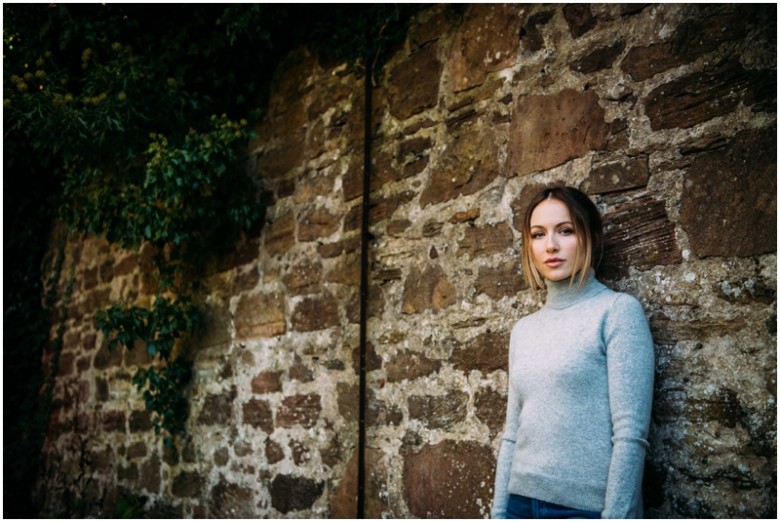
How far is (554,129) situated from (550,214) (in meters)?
0.57

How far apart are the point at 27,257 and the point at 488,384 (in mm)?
5660

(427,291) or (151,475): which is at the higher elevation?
(427,291)

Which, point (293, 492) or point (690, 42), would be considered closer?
point (690, 42)

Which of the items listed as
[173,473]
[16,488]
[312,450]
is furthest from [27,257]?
[312,450]

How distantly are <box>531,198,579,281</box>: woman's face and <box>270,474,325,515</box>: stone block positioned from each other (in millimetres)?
1843

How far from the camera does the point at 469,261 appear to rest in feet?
9.45

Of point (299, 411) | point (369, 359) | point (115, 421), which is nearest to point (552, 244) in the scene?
point (369, 359)

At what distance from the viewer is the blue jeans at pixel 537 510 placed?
1.94 meters

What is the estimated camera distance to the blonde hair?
2.17 meters

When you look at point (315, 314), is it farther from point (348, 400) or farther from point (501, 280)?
point (501, 280)

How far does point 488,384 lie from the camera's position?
8.85 feet

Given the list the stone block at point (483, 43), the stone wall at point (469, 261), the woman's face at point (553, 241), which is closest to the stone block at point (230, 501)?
the stone wall at point (469, 261)

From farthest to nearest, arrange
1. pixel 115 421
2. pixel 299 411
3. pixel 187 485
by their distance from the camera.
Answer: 1. pixel 115 421
2. pixel 187 485
3. pixel 299 411

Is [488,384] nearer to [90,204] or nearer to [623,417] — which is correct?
[623,417]
